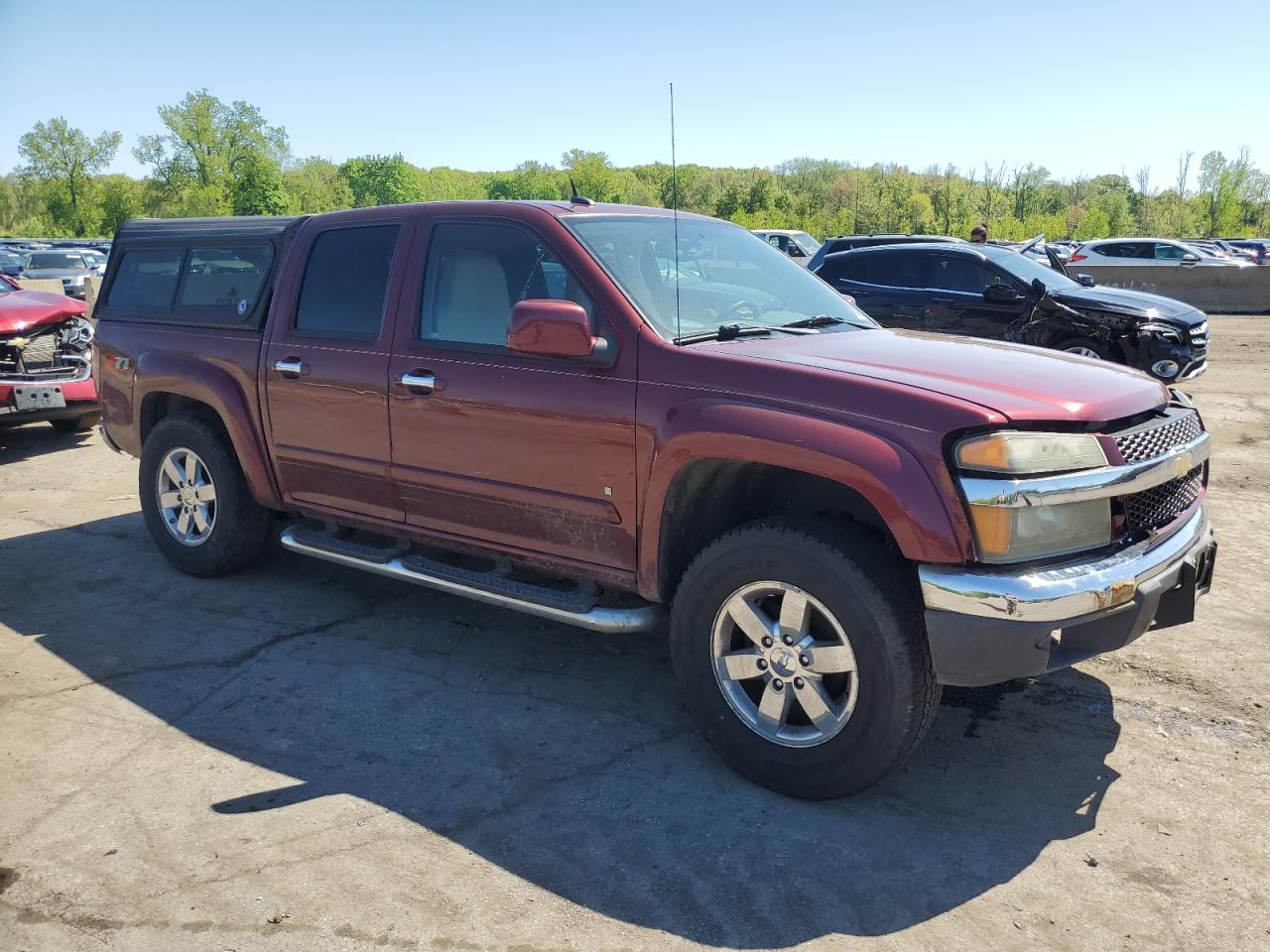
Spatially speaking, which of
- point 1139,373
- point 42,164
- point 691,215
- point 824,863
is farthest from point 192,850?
point 42,164

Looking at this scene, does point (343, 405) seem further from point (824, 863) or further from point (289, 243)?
point (824, 863)

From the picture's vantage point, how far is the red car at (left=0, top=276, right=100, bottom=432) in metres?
8.59

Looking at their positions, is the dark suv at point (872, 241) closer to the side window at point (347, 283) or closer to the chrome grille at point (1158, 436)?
the side window at point (347, 283)

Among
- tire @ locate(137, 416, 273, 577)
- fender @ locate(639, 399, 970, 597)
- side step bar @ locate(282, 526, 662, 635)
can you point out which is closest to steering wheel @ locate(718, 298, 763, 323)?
fender @ locate(639, 399, 970, 597)

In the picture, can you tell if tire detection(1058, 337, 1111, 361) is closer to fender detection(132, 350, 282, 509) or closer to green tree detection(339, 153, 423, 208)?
fender detection(132, 350, 282, 509)

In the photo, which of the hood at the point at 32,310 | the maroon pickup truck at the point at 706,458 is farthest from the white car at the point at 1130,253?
the maroon pickup truck at the point at 706,458

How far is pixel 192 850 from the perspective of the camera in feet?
10.1

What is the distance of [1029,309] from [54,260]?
30774 mm

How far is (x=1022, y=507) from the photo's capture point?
2.90 meters

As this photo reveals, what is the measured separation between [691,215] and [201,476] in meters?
2.99

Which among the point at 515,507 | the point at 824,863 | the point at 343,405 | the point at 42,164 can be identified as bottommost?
the point at 824,863

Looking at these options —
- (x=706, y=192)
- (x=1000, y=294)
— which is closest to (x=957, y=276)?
(x=1000, y=294)

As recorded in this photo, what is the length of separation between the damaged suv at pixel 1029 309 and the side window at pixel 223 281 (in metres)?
7.66

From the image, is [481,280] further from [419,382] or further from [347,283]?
[347,283]
